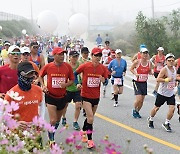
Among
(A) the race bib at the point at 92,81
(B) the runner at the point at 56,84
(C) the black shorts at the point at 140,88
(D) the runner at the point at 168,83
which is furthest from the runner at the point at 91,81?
(C) the black shorts at the point at 140,88

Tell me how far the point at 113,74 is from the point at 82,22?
19613 millimetres

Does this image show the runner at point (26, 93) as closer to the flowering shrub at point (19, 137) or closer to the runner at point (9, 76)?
the runner at point (9, 76)

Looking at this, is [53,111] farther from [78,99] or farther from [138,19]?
[138,19]

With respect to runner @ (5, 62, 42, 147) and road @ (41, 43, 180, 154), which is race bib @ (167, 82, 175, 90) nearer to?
road @ (41, 43, 180, 154)

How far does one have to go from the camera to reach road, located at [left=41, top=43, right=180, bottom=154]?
7.28 meters

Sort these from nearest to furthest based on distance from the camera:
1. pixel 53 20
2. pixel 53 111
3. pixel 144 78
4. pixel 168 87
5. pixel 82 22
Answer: pixel 53 111 → pixel 168 87 → pixel 144 78 → pixel 53 20 → pixel 82 22

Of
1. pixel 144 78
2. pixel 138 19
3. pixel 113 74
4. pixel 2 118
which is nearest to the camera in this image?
pixel 2 118

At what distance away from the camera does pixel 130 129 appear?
8.53 metres

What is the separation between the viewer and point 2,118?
259cm

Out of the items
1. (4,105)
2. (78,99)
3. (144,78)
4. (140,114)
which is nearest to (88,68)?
(78,99)

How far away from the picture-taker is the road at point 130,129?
23.9 ft

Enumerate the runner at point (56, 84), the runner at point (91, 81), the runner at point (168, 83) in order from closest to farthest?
the runner at point (56, 84) → the runner at point (91, 81) → the runner at point (168, 83)

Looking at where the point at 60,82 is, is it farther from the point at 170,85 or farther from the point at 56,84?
the point at 170,85

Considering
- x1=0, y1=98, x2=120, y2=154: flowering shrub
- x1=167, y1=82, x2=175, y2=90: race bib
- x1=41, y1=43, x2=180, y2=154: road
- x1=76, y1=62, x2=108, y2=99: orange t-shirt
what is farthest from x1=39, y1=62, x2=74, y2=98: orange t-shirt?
x1=0, y1=98, x2=120, y2=154: flowering shrub
